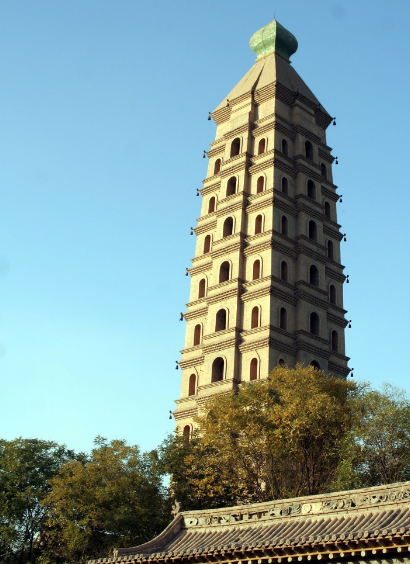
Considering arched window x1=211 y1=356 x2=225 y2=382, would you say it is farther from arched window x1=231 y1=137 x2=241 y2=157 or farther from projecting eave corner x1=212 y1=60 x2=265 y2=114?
projecting eave corner x1=212 y1=60 x2=265 y2=114

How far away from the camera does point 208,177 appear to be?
61.0 meters

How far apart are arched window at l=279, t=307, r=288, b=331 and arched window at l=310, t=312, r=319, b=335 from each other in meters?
2.68

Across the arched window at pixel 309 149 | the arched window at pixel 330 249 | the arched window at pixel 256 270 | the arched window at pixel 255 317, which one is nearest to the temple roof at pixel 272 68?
the arched window at pixel 309 149

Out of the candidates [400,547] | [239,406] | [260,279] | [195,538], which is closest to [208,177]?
[260,279]

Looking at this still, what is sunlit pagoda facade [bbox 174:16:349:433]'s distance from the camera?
50.5 m

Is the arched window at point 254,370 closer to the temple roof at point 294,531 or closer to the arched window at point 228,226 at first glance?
the arched window at point 228,226

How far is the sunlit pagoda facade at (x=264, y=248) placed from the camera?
166 feet

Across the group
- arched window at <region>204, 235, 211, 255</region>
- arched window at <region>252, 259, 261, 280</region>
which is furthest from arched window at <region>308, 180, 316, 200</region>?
arched window at <region>252, 259, 261, 280</region>

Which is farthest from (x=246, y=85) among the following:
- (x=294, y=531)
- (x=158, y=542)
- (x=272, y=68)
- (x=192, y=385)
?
(x=294, y=531)

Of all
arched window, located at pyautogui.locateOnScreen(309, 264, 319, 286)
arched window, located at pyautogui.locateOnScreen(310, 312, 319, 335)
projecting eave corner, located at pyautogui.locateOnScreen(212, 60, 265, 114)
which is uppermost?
projecting eave corner, located at pyautogui.locateOnScreen(212, 60, 265, 114)

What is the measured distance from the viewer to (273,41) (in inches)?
2606

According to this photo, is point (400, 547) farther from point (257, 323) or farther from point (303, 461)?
point (257, 323)

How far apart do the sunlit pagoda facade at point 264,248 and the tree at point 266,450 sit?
402 inches

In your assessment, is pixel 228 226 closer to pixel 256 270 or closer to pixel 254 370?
pixel 256 270
